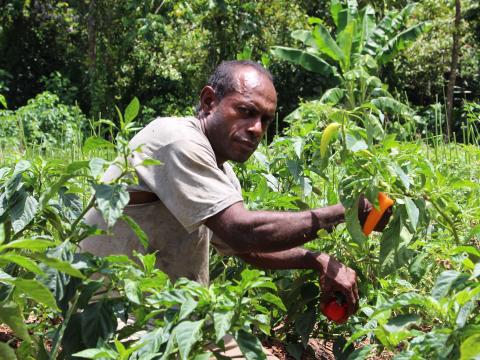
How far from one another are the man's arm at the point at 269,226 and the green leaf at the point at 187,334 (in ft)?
2.02

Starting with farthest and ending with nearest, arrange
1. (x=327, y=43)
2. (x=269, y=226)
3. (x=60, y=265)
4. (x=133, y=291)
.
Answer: (x=327, y=43) < (x=269, y=226) < (x=133, y=291) < (x=60, y=265)

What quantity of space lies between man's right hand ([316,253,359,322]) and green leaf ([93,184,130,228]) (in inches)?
31.9

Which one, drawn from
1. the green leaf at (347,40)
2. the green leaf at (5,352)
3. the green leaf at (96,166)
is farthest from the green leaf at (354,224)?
the green leaf at (347,40)

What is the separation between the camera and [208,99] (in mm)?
2803

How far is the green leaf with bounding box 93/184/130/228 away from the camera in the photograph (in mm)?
1908

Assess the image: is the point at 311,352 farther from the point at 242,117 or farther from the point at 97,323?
the point at 97,323

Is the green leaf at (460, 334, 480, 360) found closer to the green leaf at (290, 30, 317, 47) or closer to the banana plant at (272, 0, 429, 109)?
the banana plant at (272, 0, 429, 109)

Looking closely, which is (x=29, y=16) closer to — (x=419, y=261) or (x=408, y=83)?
(x=408, y=83)

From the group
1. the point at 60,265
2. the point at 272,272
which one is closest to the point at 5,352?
the point at 60,265

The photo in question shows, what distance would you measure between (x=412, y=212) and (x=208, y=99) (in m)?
0.91

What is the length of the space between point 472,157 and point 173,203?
2185mm

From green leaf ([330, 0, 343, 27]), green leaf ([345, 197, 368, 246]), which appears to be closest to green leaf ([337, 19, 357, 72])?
green leaf ([330, 0, 343, 27])

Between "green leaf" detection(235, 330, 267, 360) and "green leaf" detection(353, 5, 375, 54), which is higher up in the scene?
"green leaf" detection(235, 330, 267, 360)

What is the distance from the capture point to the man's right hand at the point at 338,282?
248cm
